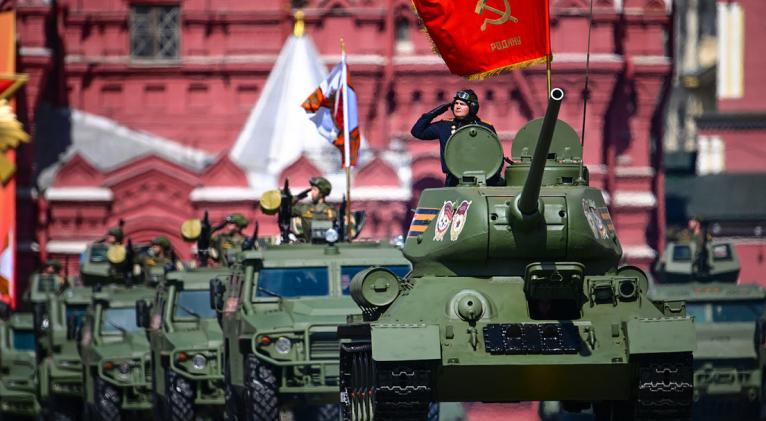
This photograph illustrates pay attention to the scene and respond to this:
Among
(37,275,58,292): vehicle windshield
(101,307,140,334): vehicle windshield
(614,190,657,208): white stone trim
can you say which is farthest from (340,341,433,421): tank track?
(614,190,657,208): white stone trim

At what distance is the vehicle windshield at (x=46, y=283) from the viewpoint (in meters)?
31.4

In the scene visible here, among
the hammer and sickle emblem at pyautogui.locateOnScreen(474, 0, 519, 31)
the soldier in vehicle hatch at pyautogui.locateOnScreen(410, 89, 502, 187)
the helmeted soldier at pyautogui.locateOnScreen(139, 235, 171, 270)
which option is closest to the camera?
the soldier in vehicle hatch at pyautogui.locateOnScreen(410, 89, 502, 187)

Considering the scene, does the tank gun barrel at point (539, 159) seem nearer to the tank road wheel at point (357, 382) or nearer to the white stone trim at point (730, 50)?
the tank road wheel at point (357, 382)

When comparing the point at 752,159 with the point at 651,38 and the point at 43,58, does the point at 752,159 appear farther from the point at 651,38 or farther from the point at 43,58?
the point at 43,58

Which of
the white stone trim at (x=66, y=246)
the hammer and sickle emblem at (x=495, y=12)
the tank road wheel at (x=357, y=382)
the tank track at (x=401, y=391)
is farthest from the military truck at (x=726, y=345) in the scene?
the white stone trim at (x=66, y=246)

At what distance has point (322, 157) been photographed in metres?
42.6

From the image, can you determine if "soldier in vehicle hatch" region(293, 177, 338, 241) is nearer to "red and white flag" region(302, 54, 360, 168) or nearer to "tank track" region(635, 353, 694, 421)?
"red and white flag" region(302, 54, 360, 168)

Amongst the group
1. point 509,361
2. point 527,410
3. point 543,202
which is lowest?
point 527,410

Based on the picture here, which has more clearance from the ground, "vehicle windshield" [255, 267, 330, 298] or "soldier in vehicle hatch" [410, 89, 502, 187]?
"soldier in vehicle hatch" [410, 89, 502, 187]

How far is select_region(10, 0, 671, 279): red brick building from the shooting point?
144ft

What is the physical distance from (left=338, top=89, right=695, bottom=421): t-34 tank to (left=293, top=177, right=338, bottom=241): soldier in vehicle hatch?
6616 mm

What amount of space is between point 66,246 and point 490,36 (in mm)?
25135

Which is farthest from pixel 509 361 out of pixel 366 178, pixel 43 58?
pixel 43 58

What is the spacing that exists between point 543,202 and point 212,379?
256 inches
